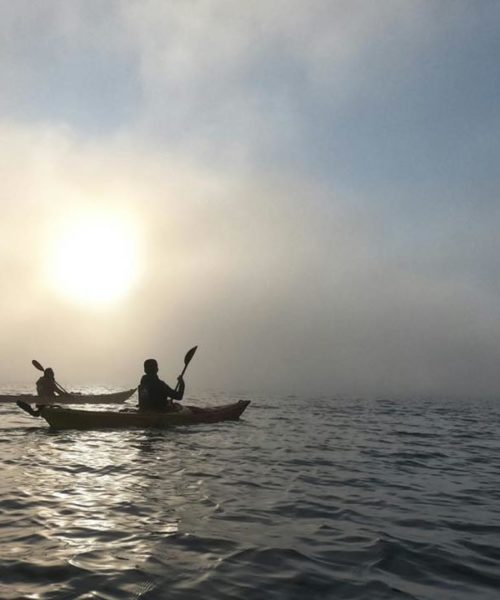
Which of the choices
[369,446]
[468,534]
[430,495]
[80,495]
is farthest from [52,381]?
[468,534]

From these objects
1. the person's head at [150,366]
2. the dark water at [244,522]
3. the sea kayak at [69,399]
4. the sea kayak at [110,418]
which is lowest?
the dark water at [244,522]

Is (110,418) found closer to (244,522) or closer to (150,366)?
(150,366)

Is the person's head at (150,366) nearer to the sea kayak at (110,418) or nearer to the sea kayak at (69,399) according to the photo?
the sea kayak at (110,418)

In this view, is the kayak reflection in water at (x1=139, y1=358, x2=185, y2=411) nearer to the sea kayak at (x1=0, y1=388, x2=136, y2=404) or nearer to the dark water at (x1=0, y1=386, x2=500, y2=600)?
the dark water at (x1=0, y1=386, x2=500, y2=600)

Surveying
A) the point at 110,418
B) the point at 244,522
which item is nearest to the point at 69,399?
the point at 110,418

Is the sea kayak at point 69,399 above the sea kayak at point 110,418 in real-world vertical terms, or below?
above

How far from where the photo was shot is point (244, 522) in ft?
24.6

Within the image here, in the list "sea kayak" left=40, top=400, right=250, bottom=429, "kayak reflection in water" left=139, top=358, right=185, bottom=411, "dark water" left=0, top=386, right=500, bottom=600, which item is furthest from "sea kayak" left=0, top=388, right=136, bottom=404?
"dark water" left=0, top=386, right=500, bottom=600

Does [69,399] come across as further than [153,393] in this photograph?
Yes

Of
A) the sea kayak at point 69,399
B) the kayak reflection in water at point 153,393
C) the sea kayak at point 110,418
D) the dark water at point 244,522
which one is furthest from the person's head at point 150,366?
the sea kayak at point 69,399

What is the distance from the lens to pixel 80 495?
8.91 meters

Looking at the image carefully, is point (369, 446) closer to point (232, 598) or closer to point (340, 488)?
point (340, 488)

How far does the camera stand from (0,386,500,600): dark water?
209 inches

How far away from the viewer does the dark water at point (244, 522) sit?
530 cm
